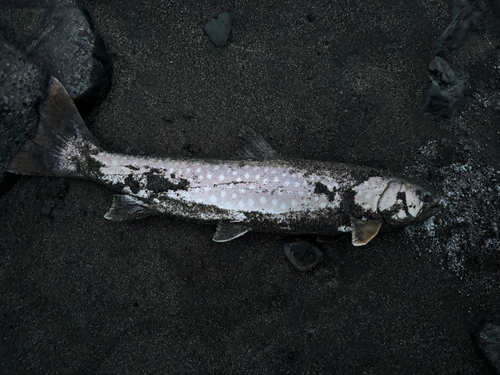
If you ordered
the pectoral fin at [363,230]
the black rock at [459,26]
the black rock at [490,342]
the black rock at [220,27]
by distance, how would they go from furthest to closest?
the black rock at [220,27]
the black rock at [459,26]
the black rock at [490,342]
the pectoral fin at [363,230]

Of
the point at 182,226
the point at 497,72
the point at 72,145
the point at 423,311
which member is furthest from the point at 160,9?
the point at 423,311

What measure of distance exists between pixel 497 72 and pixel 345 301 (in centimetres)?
304

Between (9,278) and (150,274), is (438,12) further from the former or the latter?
(9,278)

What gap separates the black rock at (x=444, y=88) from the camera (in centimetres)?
391

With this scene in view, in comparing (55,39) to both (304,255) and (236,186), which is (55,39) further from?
(304,255)

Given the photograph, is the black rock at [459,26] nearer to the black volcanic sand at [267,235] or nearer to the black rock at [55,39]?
the black volcanic sand at [267,235]

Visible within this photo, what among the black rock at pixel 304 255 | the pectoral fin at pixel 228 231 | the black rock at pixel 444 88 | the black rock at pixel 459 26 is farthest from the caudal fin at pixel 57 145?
the black rock at pixel 459 26

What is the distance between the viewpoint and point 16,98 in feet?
12.4

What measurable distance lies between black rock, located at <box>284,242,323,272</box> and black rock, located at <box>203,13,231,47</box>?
8.13 ft

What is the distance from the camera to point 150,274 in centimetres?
398

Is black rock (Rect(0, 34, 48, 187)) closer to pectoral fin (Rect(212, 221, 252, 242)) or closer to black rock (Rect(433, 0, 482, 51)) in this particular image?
pectoral fin (Rect(212, 221, 252, 242))

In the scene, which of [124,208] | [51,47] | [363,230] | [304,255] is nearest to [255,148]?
[304,255]

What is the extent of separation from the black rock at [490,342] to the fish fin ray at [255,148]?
9.34ft

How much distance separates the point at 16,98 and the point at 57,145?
62 cm
